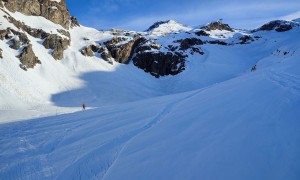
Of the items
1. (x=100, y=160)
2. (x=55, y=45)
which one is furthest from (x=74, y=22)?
(x=100, y=160)

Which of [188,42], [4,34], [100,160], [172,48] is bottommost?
[100,160]

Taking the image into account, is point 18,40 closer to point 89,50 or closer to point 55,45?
point 55,45

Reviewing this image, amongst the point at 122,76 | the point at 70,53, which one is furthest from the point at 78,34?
the point at 122,76

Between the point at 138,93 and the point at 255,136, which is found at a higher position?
the point at 255,136

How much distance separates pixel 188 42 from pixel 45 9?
42.4 metres

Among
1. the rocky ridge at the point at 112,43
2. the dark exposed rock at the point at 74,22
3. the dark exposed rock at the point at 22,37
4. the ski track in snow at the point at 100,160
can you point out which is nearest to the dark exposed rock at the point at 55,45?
the rocky ridge at the point at 112,43

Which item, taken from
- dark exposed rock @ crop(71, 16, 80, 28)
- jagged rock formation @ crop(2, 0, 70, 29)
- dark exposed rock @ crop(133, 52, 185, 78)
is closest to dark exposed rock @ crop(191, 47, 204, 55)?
dark exposed rock @ crop(133, 52, 185, 78)

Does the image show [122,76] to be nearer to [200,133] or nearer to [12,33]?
[12,33]

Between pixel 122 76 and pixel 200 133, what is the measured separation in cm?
5428

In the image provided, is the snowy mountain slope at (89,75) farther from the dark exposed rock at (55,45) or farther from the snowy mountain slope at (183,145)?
the snowy mountain slope at (183,145)

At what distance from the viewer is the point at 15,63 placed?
46750 millimetres

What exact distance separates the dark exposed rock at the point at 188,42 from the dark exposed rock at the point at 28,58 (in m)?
42.8

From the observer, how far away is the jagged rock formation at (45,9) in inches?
2395

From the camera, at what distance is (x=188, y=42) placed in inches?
3332
